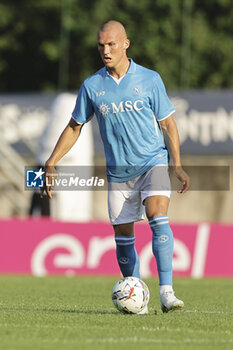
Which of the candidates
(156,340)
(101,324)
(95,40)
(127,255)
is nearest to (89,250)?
(127,255)

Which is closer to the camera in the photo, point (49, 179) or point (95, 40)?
point (49, 179)

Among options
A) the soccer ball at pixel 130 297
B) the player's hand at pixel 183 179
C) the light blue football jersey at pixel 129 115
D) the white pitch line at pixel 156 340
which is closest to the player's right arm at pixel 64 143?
the light blue football jersey at pixel 129 115

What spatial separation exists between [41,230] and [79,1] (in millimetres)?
21927

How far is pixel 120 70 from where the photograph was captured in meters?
8.79

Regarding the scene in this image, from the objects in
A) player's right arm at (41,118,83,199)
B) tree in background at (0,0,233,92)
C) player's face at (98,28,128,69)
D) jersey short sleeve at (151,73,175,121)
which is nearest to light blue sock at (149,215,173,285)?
jersey short sleeve at (151,73,175,121)

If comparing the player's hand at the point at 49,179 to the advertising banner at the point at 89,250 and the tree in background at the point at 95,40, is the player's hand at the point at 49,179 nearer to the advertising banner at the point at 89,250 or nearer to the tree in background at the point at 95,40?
the advertising banner at the point at 89,250

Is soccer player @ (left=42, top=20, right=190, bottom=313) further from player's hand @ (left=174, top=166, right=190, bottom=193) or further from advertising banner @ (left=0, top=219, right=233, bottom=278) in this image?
advertising banner @ (left=0, top=219, right=233, bottom=278)

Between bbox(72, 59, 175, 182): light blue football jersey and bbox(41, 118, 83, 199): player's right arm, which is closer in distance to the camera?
bbox(72, 59, 175, 182): light blue football jersey

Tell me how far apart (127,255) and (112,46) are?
6.43 ft

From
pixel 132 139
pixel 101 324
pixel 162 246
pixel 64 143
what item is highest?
pixel 132 139

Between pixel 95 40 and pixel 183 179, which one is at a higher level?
pixel 183 179

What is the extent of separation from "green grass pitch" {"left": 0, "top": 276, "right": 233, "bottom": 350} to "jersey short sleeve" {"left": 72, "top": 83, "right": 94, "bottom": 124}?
1808mm

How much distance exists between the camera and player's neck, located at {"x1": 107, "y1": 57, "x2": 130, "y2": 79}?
876cm

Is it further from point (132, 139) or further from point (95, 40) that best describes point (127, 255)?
point (95, 40)
